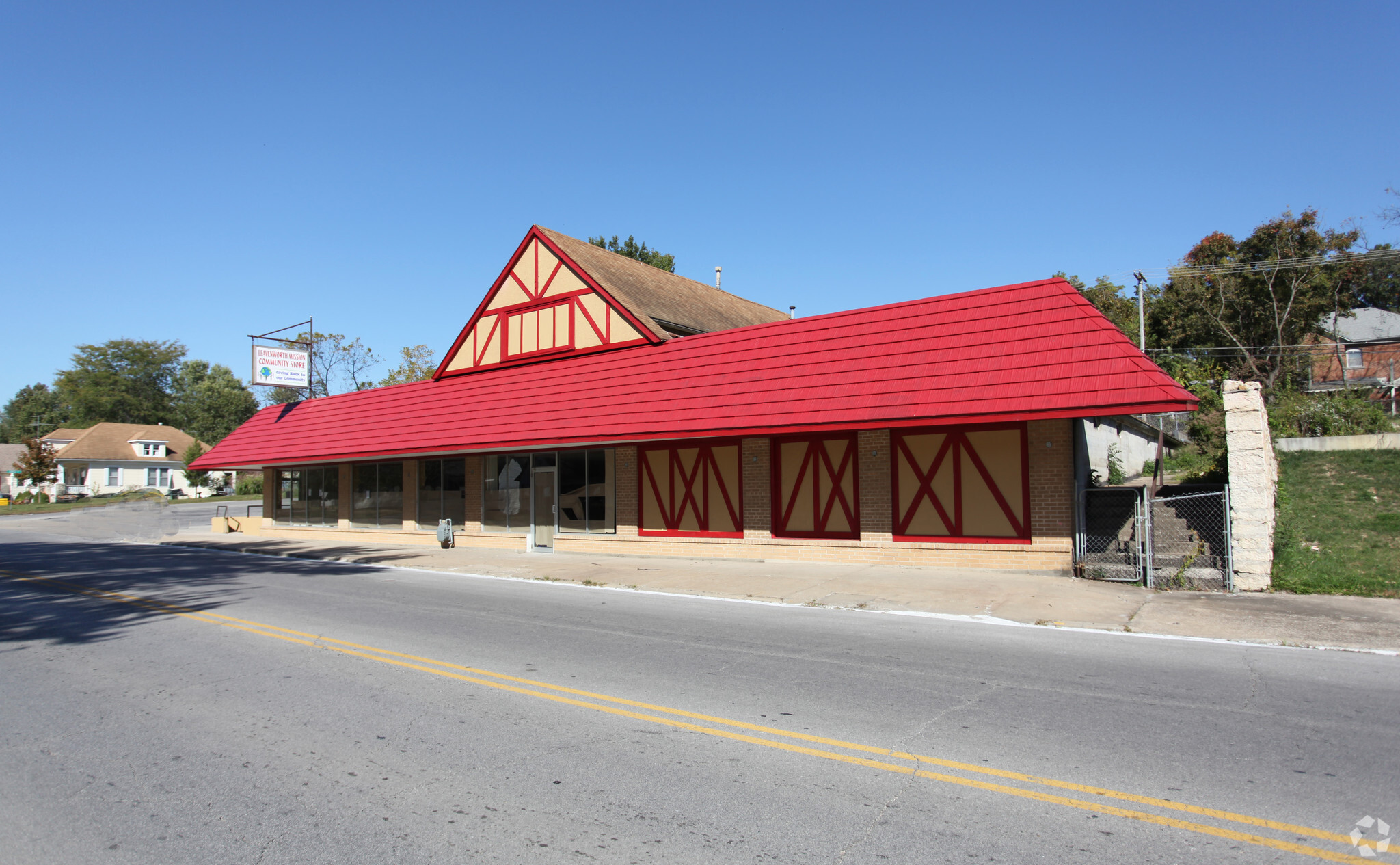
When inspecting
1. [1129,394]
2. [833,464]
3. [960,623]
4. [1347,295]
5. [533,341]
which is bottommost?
[960,623]

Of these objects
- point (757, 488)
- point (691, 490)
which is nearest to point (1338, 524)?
point (757, 488)

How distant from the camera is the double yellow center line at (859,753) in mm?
4188

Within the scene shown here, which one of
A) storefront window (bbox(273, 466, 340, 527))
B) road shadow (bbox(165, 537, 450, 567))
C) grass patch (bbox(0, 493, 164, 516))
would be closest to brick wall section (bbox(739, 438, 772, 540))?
road shadow (bbox(165, 537, 450, 567))

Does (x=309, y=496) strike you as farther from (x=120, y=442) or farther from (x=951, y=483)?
(x=120, y=442)

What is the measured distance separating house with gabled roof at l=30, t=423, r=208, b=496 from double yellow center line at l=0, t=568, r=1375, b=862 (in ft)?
252

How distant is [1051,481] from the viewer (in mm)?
14383

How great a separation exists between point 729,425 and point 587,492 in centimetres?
588

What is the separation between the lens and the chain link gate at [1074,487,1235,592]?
12641 mm

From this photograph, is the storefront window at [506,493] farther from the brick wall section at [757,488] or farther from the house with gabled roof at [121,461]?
the house with gabled roof at [121,461]

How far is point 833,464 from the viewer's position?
1688cm

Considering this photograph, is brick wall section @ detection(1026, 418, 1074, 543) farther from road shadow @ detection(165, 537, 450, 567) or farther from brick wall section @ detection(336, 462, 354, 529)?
brick wall section @ detection(336, 462, 354, 529)

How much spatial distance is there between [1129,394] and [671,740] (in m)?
10.2

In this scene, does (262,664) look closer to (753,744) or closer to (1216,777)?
(753,744)

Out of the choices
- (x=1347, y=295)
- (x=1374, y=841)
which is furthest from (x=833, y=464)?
(x=1347, y=295)
